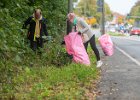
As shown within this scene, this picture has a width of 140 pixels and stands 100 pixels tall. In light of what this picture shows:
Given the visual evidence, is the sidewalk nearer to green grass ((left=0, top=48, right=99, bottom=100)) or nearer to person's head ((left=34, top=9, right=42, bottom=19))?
green grass ((left=0, top=48, right=99, bottom=100))

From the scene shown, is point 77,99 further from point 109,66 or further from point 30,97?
point 109,66

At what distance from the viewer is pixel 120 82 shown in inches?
406

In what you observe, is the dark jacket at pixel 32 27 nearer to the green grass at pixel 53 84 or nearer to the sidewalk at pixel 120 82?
the green grass at pixel 53 84

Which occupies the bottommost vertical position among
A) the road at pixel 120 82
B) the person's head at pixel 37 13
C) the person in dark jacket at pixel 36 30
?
the road at pixel 120 82

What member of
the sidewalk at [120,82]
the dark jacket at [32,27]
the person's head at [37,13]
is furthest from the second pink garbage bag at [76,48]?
the person's head at [37,13]

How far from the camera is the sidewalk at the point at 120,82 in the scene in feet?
28.2

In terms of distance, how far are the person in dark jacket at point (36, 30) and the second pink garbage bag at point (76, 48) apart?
0.81 meters

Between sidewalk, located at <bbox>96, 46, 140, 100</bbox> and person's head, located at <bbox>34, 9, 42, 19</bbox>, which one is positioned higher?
person's head, located at <bbox>34, 9, 42, 19</bbox>

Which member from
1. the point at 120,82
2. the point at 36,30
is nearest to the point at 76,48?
the point at 36,30

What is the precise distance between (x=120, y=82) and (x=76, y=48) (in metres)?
2.74

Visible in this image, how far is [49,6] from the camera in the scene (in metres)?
17.3

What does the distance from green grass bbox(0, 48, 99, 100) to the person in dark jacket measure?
5.27ft

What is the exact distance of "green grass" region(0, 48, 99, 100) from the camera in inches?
313

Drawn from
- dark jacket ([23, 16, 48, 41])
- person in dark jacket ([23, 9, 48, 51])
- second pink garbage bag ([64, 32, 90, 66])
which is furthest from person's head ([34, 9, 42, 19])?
second pink garbage bag ([64, 32, 90, 66])
